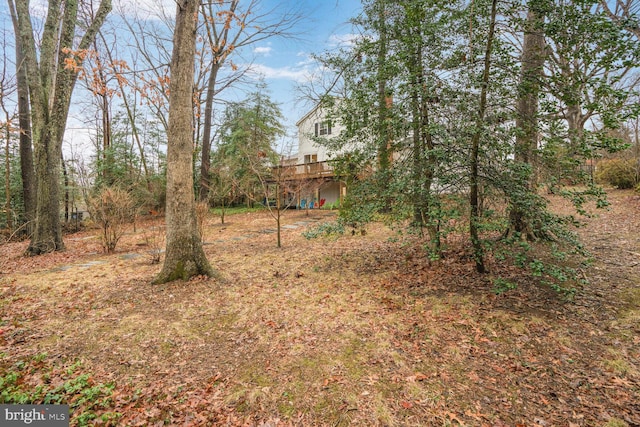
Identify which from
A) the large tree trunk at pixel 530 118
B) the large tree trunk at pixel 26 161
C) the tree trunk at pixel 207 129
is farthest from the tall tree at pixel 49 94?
the large tree trunk at pixel 530 118

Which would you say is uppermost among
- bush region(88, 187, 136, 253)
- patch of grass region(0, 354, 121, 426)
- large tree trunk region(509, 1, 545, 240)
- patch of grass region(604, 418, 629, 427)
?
large tree trunk region(509, 1, 545, 240)

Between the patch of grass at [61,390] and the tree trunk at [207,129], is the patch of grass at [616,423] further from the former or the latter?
the tree trunk at [207,129]

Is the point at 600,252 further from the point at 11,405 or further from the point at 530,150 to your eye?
the point at 11,405

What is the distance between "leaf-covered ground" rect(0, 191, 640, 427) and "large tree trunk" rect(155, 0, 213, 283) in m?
0.59

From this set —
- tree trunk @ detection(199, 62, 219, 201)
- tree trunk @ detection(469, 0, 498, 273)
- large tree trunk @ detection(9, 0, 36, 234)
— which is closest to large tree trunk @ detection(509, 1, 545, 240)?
tree trunk @ detection(469, 0, 498, 273)

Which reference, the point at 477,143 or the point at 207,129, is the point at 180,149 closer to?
the point at 477,143

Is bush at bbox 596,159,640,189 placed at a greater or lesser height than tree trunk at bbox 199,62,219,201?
lesser

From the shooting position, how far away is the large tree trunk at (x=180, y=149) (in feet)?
13.8

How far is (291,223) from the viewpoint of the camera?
36.3ft

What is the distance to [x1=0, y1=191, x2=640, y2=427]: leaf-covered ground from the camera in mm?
2109

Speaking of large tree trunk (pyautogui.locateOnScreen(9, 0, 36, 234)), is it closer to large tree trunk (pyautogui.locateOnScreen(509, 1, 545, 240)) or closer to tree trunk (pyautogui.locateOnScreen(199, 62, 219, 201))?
tree trunk (pyautogui.locateOnScreen(199, 62, 219, 201))

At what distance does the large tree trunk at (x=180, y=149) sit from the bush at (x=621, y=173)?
52.7ft

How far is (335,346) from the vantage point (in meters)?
2.89

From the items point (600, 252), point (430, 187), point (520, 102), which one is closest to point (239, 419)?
point (430, 187)
